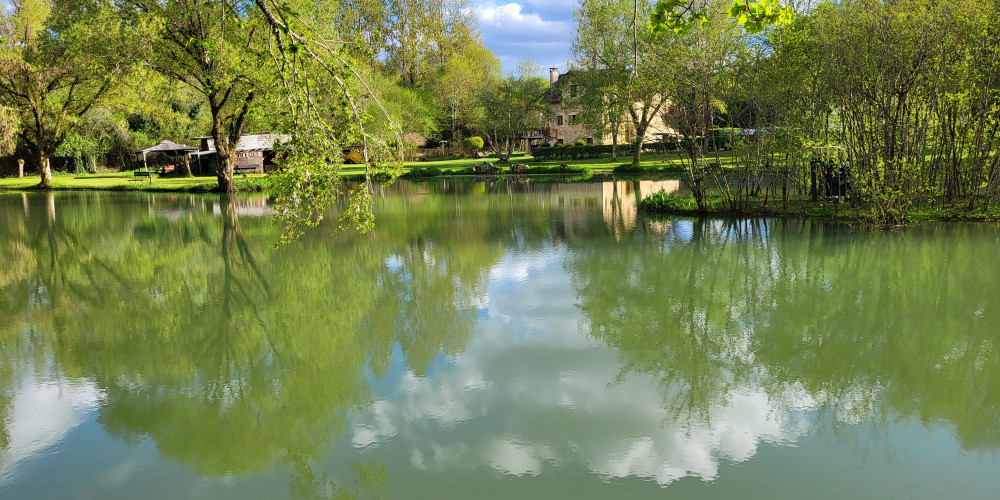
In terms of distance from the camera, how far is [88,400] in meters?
6.80

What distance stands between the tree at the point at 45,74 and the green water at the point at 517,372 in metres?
→ 22.4

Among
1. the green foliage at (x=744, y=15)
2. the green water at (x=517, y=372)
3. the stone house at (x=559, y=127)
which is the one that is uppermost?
the stone house at (x=559, y=127)

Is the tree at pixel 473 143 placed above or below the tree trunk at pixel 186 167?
above

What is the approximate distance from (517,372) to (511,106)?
2042 inches

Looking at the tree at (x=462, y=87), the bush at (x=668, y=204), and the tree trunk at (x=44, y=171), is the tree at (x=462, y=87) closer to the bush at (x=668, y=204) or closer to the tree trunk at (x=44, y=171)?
the tree trunk at (x=44, y=171)

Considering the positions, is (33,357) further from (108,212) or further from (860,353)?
(108,212)

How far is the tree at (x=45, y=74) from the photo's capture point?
31.8 metres

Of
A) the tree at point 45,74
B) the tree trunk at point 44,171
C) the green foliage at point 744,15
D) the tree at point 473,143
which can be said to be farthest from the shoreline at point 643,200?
the tree at point 473,143

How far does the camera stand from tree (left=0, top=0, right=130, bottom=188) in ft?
104

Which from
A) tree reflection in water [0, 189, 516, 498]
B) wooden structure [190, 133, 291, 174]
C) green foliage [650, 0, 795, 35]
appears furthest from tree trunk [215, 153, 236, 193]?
green foliage [650, 0, 795, 35]

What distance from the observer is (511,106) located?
57344 millimetres

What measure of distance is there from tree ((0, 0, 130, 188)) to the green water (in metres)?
22.4

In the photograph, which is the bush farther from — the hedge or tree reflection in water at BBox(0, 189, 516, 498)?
the hedge

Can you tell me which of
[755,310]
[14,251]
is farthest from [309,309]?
[14,251]
